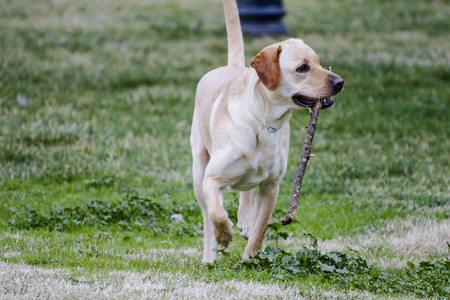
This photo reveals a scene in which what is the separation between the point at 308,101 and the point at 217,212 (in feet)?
3.46

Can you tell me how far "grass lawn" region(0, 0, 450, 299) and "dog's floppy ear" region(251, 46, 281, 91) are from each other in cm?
128

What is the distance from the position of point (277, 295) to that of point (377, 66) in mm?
9480

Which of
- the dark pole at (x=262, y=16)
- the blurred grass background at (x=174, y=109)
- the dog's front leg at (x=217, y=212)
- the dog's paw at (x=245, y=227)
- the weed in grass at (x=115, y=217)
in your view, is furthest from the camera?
the dark pole at (x=262, y=16)

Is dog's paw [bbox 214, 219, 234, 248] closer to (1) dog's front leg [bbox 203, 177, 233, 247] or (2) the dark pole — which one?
(1) dog's front leg [bbox 203, 177, 233, 247]

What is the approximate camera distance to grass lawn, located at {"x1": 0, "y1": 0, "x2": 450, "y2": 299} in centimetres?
459

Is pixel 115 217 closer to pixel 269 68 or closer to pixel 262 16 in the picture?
pixel 269 68

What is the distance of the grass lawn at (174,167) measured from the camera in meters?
4.59

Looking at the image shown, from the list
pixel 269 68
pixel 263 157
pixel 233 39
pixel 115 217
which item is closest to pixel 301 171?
pixel 263 157

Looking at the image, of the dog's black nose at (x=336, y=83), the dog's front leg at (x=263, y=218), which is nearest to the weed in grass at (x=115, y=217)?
the dog's front leg at (x=263, y=218)

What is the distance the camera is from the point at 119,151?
28.3ft

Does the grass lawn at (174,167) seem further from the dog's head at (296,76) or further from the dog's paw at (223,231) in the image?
the dog's head at (296,76)

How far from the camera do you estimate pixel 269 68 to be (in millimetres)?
4668

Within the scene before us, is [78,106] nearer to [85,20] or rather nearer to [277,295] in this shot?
[85,20]

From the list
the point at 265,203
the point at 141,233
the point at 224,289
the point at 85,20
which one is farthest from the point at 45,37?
the point at 224,289
